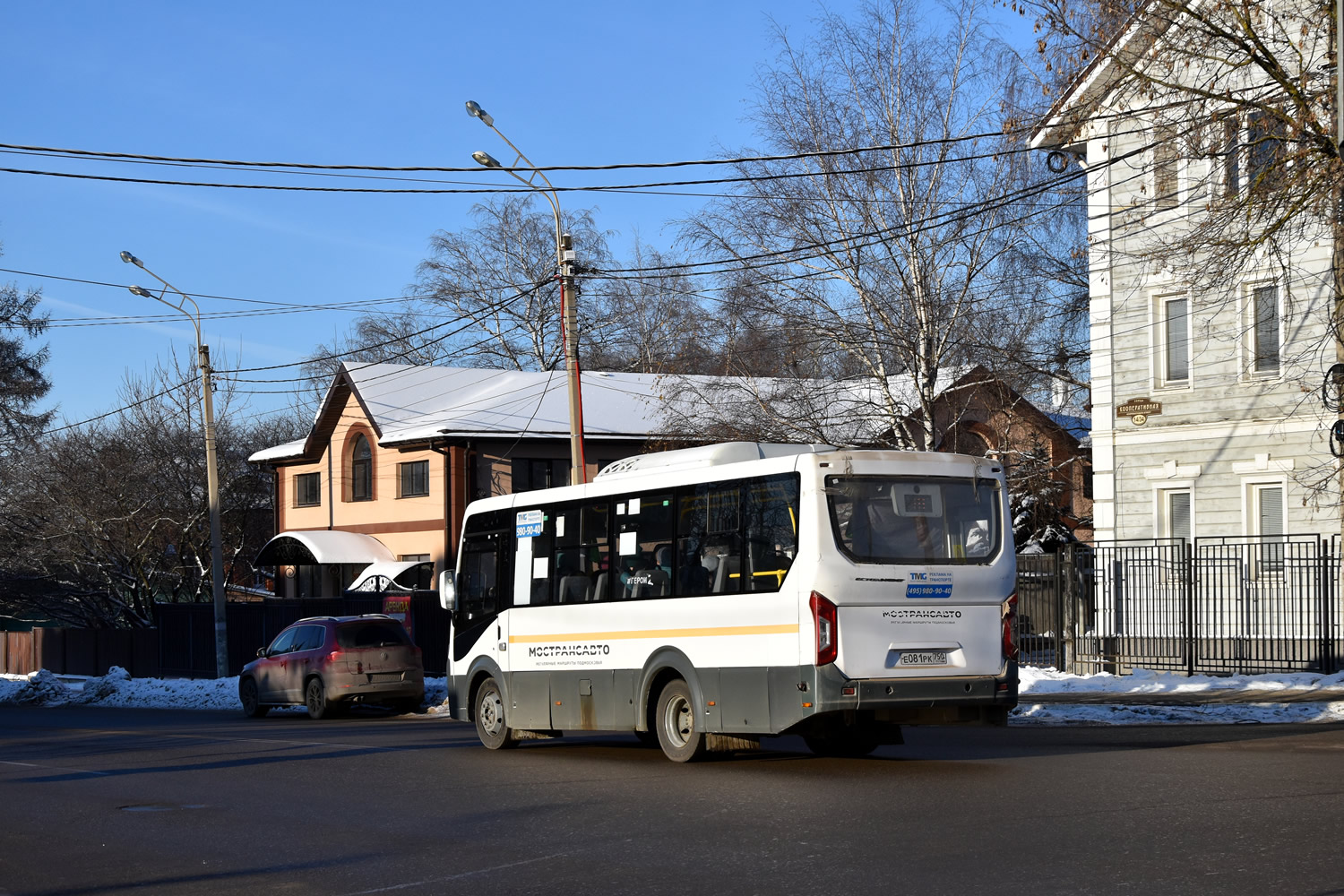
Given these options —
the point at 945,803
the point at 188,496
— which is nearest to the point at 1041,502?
the point at 945,803

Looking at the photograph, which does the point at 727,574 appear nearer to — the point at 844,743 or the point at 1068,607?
the point at 844,743

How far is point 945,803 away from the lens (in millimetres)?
10414

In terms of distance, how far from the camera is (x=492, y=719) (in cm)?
1692

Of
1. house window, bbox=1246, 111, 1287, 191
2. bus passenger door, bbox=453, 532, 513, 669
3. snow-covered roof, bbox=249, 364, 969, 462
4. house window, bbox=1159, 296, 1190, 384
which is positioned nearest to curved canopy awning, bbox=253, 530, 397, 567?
snow-covered roof, bbox=249, 364, 969, 462

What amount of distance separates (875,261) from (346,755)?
682 inches

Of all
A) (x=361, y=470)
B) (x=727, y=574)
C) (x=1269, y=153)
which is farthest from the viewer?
(x=361, y=470)

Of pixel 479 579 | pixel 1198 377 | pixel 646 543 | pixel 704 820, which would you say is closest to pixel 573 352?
pixel 479 579

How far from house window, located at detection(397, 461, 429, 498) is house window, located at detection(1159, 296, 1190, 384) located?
22248 millimetres

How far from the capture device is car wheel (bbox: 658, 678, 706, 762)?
13992 millimetres

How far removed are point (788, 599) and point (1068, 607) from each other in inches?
523

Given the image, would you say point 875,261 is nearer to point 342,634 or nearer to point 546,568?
point 342,634

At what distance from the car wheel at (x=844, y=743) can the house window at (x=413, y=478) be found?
2932cm

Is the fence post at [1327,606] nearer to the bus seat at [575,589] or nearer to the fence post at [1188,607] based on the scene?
the fence post at [1188,607]

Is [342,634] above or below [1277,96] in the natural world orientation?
below
